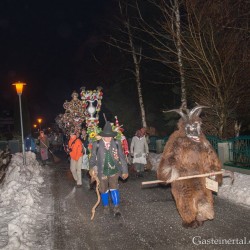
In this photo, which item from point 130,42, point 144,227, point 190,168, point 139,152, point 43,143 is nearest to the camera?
point 190,168

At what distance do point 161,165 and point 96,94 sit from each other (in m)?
11.0

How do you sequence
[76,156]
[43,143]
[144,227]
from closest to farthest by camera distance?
[144,227] → [76,156] → [43,143]

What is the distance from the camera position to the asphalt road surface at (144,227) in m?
5.95

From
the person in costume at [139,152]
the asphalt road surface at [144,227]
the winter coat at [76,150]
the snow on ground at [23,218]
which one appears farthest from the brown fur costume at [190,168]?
the person in costume at [139,152]

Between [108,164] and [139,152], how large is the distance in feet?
20.3

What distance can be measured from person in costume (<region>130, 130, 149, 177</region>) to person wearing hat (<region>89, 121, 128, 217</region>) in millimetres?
5917

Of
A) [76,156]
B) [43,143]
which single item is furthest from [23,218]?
[43,143]

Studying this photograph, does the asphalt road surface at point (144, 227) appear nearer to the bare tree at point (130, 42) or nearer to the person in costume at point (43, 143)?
the person in costume at point (43, 143)

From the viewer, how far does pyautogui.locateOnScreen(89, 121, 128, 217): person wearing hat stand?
7.96 metres

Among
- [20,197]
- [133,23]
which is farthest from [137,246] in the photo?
[133,23]

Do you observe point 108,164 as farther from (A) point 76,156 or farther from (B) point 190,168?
(A) point 76,156

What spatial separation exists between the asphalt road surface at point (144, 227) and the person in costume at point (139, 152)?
3.89 m

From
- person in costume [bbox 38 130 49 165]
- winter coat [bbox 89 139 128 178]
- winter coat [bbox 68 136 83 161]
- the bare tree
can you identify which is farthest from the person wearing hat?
the bare tree

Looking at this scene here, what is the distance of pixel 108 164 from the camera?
7.98m
